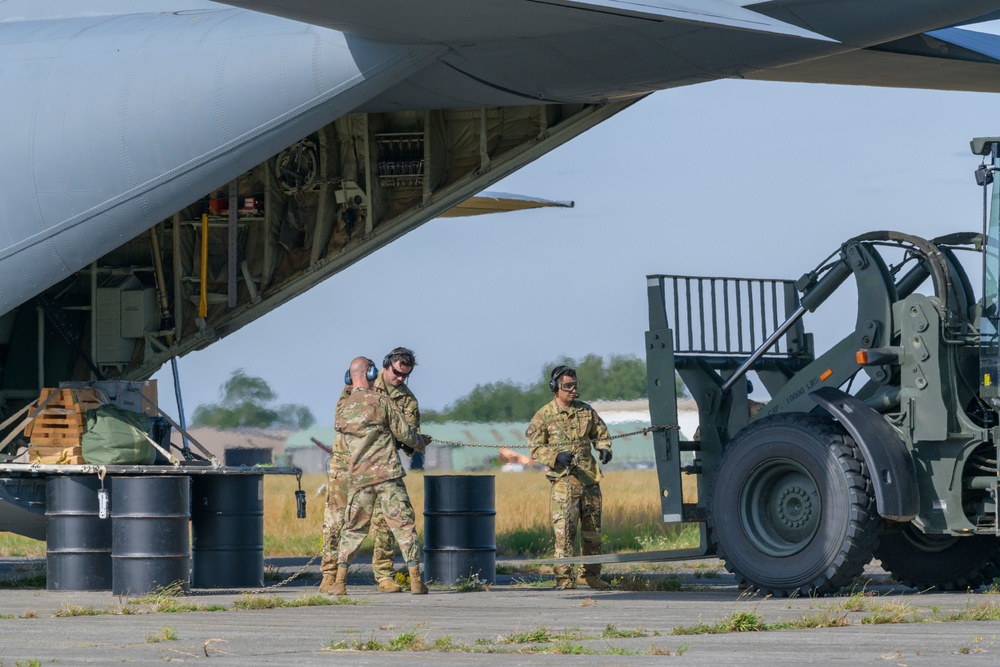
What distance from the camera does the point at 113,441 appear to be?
13281 mm

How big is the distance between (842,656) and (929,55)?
25.1ft

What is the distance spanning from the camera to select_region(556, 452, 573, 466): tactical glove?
12430 mm

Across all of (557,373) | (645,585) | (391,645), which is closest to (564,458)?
(557,373)

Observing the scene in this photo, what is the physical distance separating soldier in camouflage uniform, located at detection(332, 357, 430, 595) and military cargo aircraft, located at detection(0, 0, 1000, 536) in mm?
2303

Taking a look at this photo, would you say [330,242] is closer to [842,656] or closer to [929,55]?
→ [929,55]

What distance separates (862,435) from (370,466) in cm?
397

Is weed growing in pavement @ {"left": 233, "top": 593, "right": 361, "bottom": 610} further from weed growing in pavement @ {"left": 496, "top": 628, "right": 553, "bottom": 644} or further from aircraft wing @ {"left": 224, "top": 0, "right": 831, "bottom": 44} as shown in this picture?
aircraft wing @ {"left": 224, "top": 0, "right": 831, "bottom": 44}

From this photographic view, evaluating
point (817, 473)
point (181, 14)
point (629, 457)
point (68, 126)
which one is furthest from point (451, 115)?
point (629, 457)

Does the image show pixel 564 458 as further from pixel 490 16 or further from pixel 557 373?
pixel 490 16

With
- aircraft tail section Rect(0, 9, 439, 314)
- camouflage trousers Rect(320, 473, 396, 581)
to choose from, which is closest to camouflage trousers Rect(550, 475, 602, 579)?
camouflage trousers Rect(320, 473, 396, 581)

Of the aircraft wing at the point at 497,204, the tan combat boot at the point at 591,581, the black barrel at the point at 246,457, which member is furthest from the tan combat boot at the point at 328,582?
the aircraft wing at the point at 497,204


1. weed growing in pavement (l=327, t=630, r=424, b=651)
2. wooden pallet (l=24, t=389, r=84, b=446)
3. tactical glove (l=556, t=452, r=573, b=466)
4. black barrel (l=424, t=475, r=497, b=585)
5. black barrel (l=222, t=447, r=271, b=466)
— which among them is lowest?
weed growing in pavement (l=327, t=630, r=424, b=651)

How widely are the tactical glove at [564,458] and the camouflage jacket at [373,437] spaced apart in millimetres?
1229

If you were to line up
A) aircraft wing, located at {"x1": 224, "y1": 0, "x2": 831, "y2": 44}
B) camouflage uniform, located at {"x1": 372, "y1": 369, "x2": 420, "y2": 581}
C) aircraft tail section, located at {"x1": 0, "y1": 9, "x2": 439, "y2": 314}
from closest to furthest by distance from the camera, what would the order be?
1. aircraft wing, located at {"x1": 224, "y1": 0, "x2": 831, "y2": 44}
2. aircraft tail section, located at {"x1": 0, "y1": 9, "x2": 439, "y2": 314}
3. camouflage uniform, located at {"x1": 372, "y1": 369, "x2": 420, "y2": 581}
